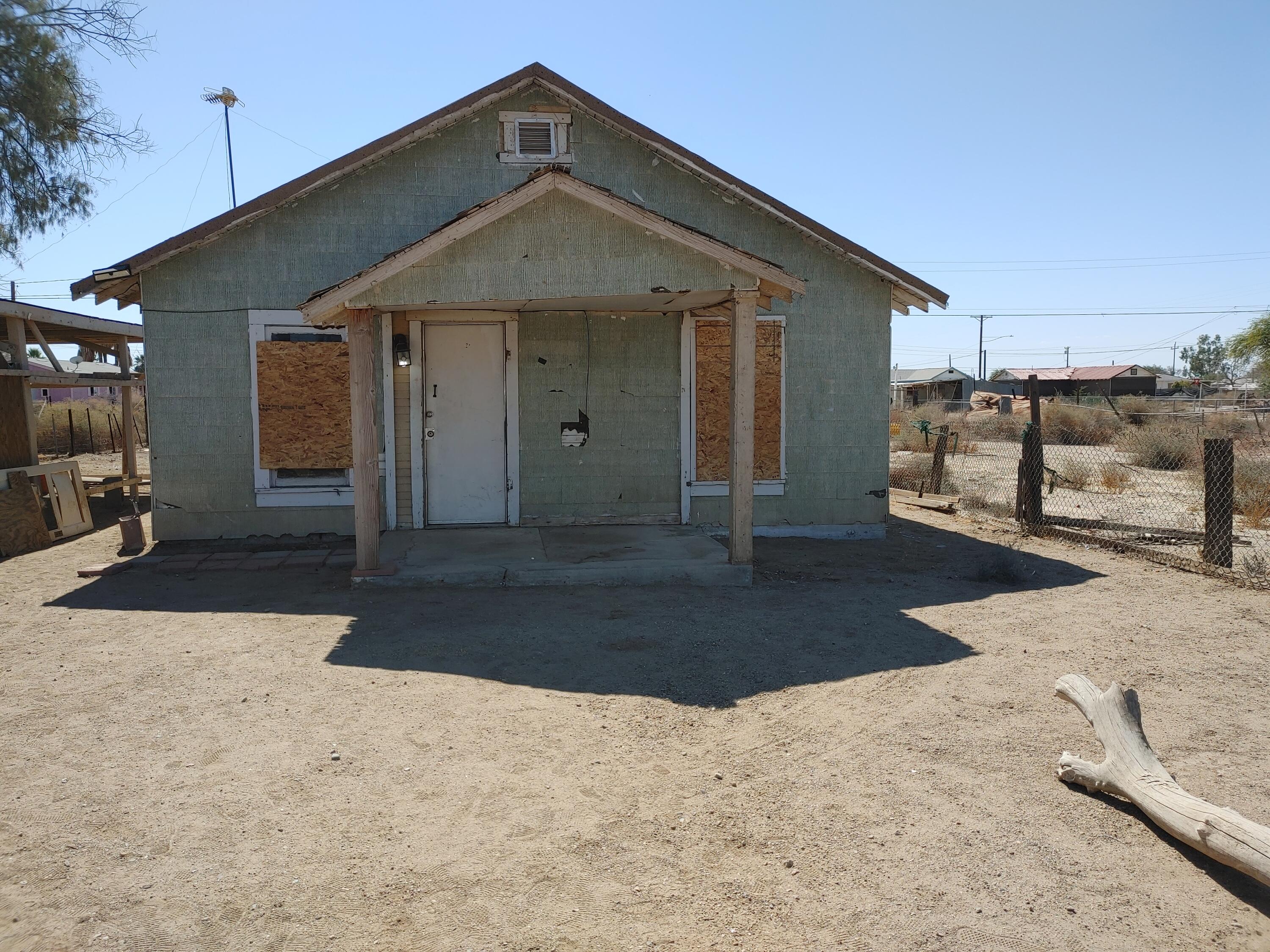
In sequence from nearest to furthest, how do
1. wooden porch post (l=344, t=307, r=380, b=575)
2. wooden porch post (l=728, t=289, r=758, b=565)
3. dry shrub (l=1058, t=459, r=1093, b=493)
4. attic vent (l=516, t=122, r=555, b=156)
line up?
wooden porch post (l=344, t=307, r=380, b=575), wooden porch post (l=728, t=289, r=758, b=565), attic vent (l=516, t=122, r=555, b=156), dry shrub (l=1058, t=459, r=1093, b=493)

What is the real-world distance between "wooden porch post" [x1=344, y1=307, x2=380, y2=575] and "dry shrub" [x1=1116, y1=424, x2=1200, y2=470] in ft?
55.7

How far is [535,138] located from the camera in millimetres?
9500

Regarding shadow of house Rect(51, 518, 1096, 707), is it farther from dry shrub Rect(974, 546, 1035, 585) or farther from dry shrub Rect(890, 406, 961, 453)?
dry shrub Rect(890, 406, 961, 453)

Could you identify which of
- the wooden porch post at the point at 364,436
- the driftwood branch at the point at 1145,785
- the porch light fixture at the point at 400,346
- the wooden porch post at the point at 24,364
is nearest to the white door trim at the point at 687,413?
the porch light fixture at the point at 400,346

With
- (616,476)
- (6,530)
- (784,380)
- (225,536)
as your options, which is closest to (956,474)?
(784,380)

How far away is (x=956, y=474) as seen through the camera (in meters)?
18.0

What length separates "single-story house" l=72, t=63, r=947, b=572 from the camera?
9031mm

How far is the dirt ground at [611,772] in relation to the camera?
9.57 feet

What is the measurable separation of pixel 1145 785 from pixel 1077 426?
87.3ft

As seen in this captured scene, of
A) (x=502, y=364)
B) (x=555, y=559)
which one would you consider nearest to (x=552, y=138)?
(x=502, y=364)

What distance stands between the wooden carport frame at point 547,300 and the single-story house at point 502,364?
0.95 m

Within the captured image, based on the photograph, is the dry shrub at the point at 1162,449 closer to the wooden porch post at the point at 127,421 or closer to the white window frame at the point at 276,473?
the white window frame at the point at 276,473

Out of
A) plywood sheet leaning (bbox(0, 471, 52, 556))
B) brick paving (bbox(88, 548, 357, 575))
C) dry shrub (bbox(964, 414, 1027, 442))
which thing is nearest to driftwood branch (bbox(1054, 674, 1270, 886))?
brick paving (bbox(88, 548, 357, 575))

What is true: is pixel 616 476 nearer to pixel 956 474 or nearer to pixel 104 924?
pixel 104 924
